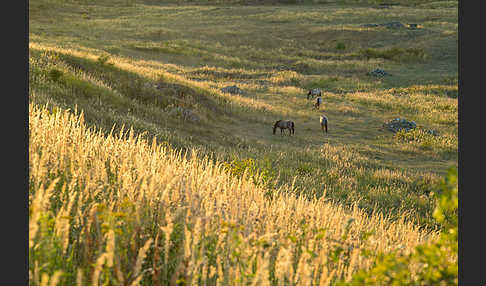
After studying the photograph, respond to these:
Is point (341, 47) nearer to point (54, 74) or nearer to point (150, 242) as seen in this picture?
point (54, 74)

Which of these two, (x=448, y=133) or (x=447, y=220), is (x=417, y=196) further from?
(x=448, y=133)

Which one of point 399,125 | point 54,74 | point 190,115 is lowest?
point 399,125

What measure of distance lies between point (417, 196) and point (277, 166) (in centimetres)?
463

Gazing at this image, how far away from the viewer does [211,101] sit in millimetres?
23953

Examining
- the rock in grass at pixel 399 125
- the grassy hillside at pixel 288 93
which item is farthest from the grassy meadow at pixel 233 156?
the rock in grass at pixel 399 125

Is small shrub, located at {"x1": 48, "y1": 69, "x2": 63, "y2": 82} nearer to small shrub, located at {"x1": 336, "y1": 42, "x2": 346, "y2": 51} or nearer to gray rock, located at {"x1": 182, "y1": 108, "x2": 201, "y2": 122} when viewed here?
gray rock, located at {"x1": 182, "y1": 108, "x2": 201, "y2": 122}

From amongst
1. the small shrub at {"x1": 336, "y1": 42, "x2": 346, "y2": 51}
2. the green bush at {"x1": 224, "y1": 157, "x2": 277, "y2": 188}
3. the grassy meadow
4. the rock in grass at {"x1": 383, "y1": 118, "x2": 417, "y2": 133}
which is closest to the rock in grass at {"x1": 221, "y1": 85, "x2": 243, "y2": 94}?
the grassy meadow

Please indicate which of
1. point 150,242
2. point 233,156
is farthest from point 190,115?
point 150,242

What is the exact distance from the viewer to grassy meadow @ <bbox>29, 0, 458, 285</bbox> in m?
3.20

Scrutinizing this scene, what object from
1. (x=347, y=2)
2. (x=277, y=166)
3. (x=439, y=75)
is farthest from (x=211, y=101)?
(x=347, y=2)

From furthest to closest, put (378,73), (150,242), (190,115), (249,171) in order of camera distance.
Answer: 1. (378,73)
2. (190,115)
3. (249,171)
4. (150,242)

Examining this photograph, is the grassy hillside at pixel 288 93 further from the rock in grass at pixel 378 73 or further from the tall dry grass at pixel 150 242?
the tall dry grass at pixel 150 242

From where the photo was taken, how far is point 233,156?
491 inches

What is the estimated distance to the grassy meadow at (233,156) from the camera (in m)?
3.20
